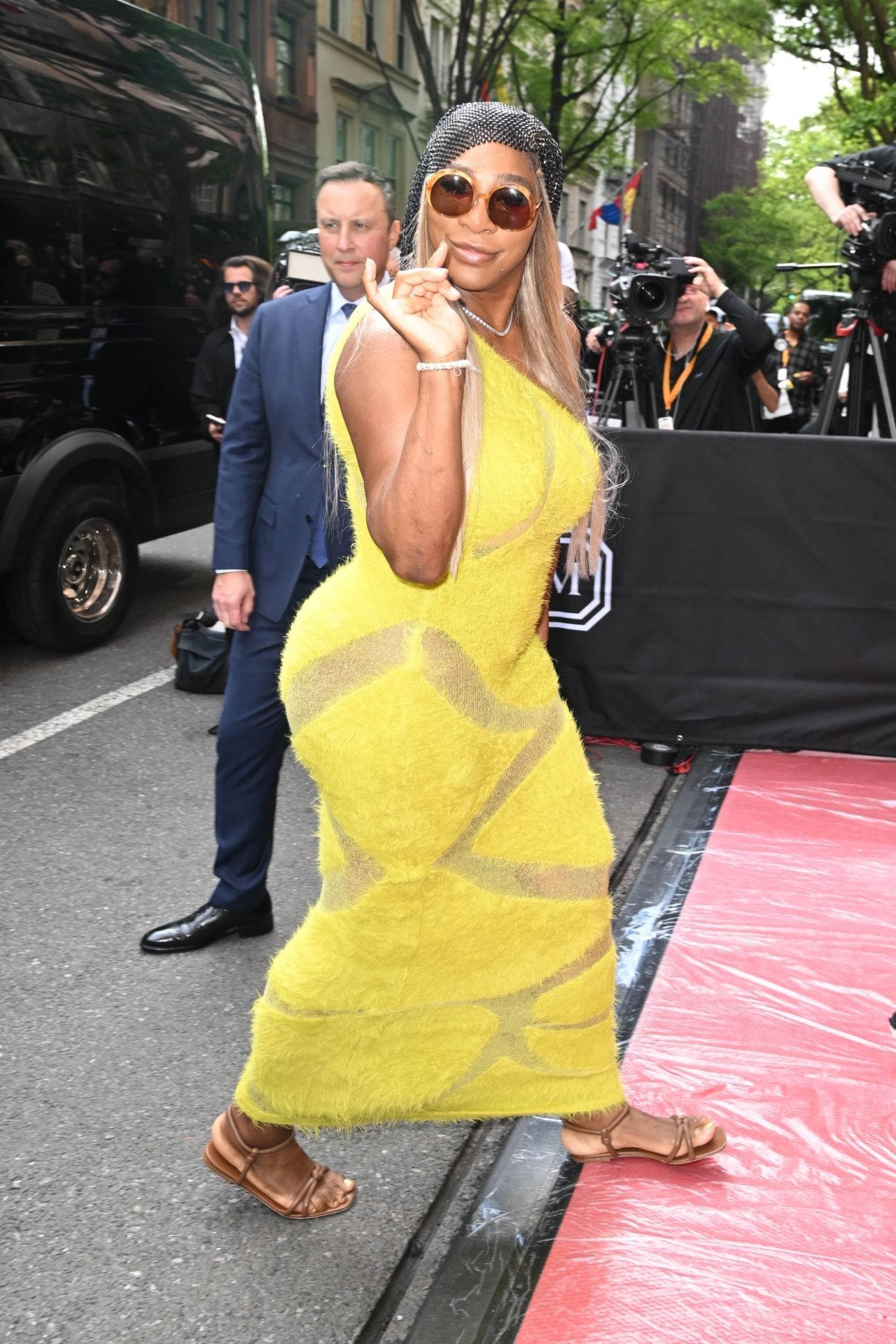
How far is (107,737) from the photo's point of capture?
5.75 metres

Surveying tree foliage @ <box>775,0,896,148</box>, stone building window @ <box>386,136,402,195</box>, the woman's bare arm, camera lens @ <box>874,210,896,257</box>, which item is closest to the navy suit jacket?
the woman's bare arm

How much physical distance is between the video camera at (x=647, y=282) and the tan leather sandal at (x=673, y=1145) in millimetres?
4169

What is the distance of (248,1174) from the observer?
8.36 ft

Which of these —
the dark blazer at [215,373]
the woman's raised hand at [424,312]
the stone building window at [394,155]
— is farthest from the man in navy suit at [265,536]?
the stone building window at [394,155]

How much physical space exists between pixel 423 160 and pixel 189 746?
151 inches

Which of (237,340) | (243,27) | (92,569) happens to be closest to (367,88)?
(243,27)

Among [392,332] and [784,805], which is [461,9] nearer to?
[784,805]

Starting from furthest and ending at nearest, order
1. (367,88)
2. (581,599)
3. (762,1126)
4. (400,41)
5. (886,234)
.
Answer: (400,41), (367,88), (886,234), (581,599), (762,1126)

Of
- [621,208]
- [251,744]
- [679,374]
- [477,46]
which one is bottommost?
[251,744]

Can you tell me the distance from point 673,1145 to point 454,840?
0.97 metres

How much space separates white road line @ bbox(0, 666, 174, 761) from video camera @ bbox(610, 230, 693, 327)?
2819mm

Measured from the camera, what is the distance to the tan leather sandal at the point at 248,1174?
8.32 feet

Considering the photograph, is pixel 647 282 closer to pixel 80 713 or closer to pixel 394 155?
pixel 80 713

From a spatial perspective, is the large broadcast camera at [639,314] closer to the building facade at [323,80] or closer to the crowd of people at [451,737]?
the crowd of people at [451,737]
